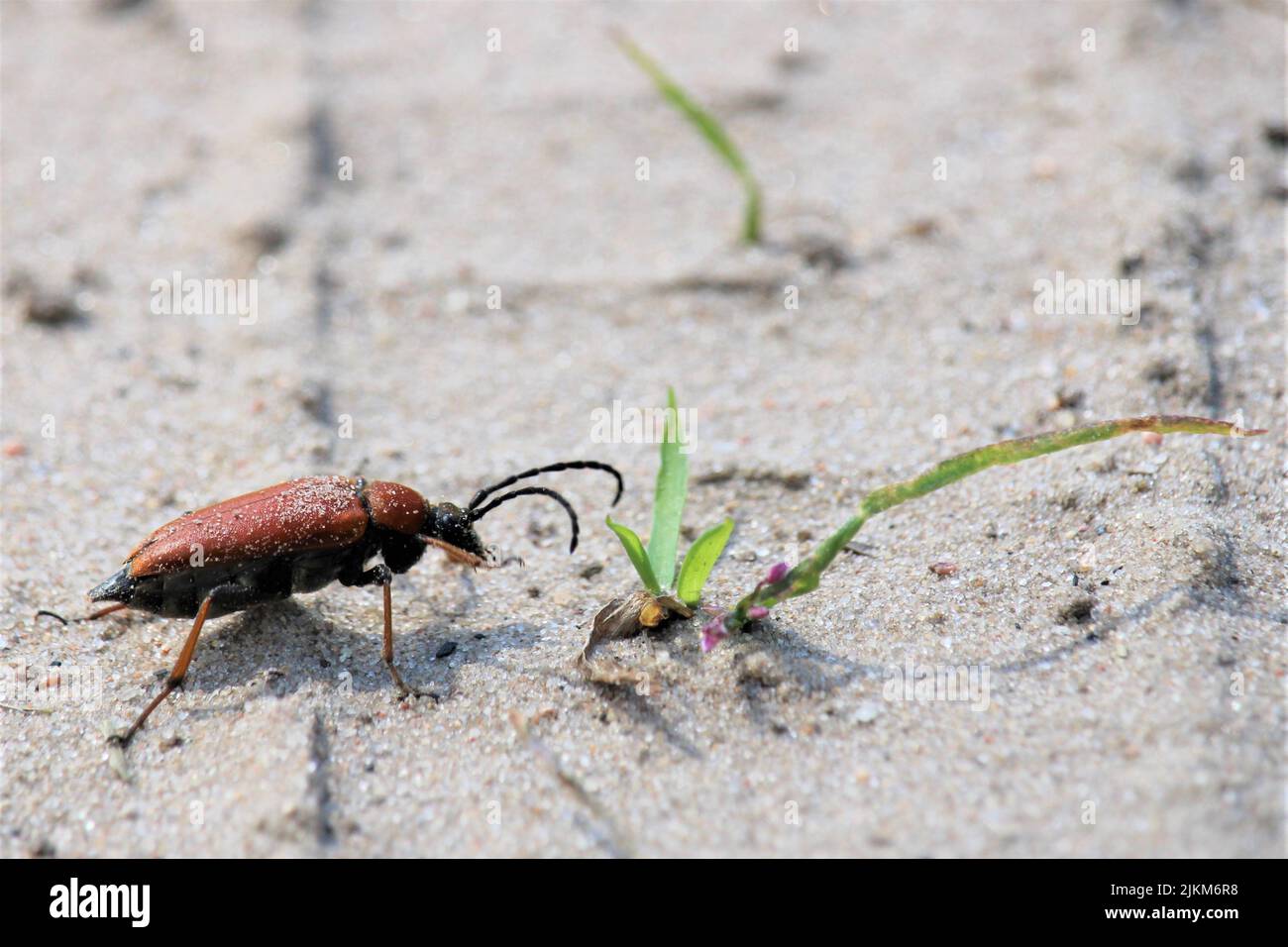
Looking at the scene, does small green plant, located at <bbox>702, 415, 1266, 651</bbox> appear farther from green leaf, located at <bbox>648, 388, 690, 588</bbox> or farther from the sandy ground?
green leaf, located at <bbox>648, 388, 690, 588</bbox>

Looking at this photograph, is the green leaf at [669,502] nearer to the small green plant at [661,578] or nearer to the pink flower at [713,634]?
the small green plant at [661,578]

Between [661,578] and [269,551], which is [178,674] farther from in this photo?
[661,578]

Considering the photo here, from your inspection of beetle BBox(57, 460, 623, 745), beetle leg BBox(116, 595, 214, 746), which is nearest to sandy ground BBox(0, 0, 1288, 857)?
beetle leg BBox(116, 595, 214, 746)

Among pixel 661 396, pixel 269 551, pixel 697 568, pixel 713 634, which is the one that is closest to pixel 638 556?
pixel 697 568

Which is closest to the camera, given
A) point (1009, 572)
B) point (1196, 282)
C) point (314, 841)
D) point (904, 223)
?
point (314, 841)
